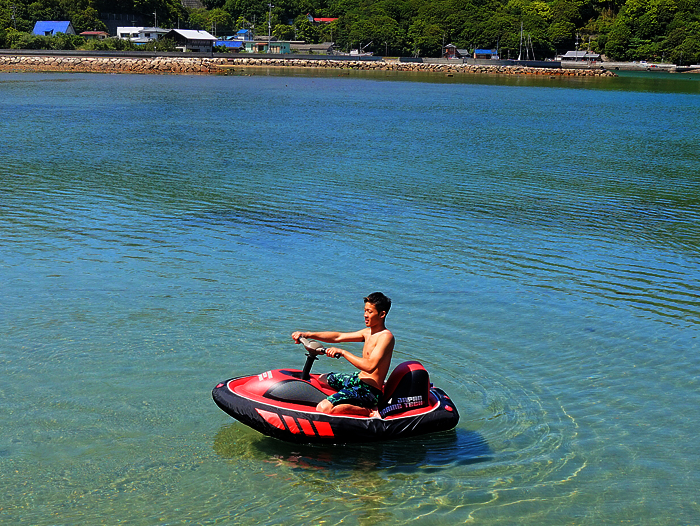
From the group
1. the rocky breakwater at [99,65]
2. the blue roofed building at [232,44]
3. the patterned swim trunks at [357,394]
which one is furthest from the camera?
the blue roofed building at [232,44]

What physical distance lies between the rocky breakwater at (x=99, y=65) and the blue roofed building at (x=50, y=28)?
33033mm

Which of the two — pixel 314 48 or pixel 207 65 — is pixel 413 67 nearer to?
pixel 314 48

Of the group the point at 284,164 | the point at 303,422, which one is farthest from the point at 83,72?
the point at 303,422

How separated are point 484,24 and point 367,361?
500 ft

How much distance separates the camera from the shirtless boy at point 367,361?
6.81m

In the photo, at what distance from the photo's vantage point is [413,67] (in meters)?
130

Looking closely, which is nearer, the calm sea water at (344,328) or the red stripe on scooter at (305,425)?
the calm sea water at (344,328)

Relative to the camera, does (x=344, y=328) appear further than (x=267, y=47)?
No

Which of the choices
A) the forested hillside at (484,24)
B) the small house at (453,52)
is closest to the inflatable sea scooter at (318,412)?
the forested hillside at (484,24)

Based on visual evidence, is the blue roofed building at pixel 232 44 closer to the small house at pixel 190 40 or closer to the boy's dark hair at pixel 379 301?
the small house at pixel 190 40

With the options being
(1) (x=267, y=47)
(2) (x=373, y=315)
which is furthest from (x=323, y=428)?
(1) (x=267, y=47)

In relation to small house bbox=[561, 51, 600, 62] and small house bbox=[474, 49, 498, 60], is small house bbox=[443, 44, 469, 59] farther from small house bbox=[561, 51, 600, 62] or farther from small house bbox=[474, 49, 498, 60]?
small house bbox=[561, 51, 600, 62]

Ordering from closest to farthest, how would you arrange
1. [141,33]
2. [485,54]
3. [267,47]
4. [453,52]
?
[453,52] → [485,54] → [141,33] → [267,47]

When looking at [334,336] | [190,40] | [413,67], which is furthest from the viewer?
[413,67]
